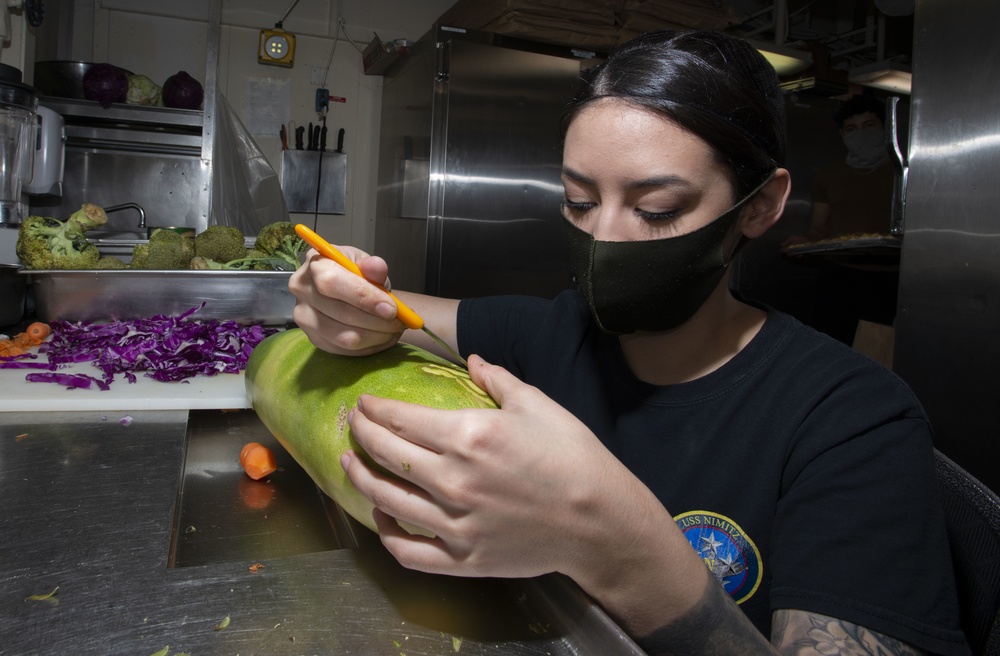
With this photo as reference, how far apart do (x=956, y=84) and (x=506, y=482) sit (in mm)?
2736

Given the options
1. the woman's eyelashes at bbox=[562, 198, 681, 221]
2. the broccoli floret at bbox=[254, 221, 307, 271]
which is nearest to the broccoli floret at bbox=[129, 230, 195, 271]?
the broccoli floret at bbox=[254, 221, 307, 271]

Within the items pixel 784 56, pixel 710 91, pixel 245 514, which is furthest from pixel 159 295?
pixel 784 56

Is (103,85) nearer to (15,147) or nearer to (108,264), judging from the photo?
(15,147)

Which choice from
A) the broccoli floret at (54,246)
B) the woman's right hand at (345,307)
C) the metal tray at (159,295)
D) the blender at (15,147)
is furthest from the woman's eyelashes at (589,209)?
the blender at (15,147)

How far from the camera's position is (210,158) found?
4.05 meters

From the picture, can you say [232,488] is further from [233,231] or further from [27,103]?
[27,103]

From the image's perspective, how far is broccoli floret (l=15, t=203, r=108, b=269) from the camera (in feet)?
7.36

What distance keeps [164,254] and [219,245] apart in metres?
0.22

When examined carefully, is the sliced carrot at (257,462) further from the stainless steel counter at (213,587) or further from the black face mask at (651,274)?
the black face mask at (651,274)

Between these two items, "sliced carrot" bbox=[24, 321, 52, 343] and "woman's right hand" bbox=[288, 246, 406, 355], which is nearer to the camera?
"woman's right hand" bbox=[288, 246, 406, 355]

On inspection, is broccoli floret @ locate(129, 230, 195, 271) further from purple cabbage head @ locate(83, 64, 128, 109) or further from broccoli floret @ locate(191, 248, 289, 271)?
purple cabbage head @ locate(83, 64, 128, 109)

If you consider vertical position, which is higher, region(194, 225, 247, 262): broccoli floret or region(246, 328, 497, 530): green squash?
region(194, 225, 247, 262): broccoli floret

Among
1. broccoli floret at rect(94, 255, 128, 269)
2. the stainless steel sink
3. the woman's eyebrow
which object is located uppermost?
the woman's eyebrow

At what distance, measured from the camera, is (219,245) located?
2660 mm
